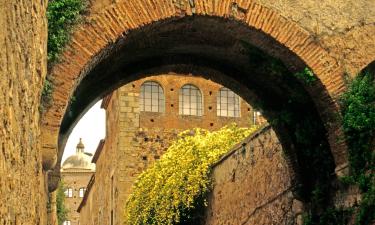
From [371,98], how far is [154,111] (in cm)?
1680

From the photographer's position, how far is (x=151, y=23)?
8352 millimetres

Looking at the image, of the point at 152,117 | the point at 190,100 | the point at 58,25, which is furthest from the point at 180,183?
the point at 58,25

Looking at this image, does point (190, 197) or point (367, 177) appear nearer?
point (367, 177)

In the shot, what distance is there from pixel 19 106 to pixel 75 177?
83.6 metres

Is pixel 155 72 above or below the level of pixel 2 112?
above

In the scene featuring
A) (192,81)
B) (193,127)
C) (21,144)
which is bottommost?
(21,144)

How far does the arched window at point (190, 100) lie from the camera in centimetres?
2567

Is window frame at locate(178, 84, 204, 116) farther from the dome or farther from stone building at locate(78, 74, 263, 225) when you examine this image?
the dome

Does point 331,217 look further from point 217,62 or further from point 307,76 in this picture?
point 217,62

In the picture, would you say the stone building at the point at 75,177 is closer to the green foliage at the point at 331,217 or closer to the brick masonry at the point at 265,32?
the green foliage at the point at 331,217

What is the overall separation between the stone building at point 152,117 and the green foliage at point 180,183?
4299mm

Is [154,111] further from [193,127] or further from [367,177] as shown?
[367,177]

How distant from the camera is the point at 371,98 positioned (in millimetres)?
8508

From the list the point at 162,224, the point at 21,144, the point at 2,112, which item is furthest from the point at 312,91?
the point at 162,224
